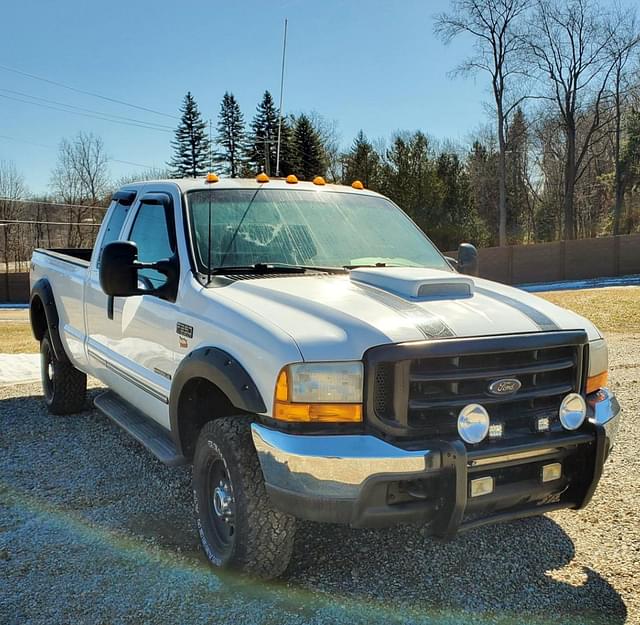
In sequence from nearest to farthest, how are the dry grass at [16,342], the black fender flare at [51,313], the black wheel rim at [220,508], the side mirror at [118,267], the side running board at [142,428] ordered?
the black wheel rim at [220,508] < the side mirror at [118,267] < the side running board at [142,428] < the black fender flare at [51,313] < the dry grass at [16,342]

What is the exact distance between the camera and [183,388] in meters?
3.39

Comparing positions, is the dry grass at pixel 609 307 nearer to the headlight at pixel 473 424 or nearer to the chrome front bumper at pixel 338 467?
the headlight at pixel 473 424

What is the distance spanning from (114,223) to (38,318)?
2.14 m

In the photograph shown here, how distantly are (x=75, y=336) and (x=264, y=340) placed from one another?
3181mm

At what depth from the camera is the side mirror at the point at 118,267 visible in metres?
3.38

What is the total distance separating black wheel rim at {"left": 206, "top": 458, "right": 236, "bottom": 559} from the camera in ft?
10.0

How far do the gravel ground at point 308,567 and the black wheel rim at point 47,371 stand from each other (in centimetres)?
188

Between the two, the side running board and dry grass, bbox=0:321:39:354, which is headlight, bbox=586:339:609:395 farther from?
dry grass, bbox=0:321:39:354

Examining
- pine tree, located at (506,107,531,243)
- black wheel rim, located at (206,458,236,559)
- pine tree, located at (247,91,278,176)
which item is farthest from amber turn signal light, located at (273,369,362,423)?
pine tree, located at (506,107,531,243)

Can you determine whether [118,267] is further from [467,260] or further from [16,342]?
[16,342]

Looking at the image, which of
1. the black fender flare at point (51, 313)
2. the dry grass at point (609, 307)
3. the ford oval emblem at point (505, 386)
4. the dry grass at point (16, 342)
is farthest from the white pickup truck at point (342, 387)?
the dry grass at point (609, 307)

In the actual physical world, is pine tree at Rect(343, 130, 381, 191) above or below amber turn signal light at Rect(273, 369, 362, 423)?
above

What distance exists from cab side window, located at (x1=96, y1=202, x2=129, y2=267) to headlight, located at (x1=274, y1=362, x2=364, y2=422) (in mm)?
2582

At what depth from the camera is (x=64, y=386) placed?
6.14 meters
